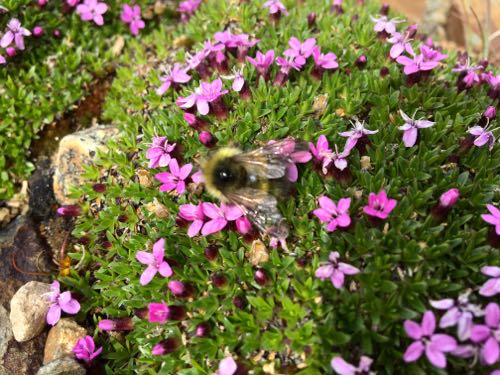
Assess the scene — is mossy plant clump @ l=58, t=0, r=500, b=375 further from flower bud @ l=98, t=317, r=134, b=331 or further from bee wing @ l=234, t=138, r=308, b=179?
bee wing @ l=234, t=138, r=308, b=179

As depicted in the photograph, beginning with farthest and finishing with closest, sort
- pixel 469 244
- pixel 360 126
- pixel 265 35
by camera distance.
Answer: pixel 265 35 < pixel 360 126 < pixel 469 244

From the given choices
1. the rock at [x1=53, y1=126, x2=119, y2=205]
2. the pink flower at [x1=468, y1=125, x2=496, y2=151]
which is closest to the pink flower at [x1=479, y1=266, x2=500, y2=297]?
the pink flower at [x1=468, y1=125, x2=496, y2=151]

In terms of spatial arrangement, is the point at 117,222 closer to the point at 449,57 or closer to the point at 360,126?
the point at 360,126

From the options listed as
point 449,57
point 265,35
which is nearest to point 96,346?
point 265,35

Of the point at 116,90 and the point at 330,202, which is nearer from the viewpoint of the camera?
the point at 330,202

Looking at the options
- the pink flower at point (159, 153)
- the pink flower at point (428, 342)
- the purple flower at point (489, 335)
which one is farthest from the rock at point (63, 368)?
the purple flower at point (489, 335)

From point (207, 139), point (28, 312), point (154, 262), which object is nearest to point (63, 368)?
point (28, 312)
